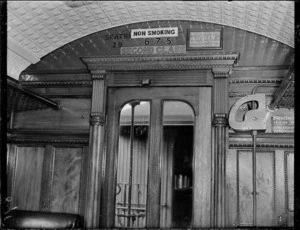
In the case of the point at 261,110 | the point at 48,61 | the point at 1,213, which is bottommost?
the point at 1,213

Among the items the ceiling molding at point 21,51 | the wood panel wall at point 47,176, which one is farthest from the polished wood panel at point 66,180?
the ceiling molding at point 21,51

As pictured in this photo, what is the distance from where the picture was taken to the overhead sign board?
4.42 meters

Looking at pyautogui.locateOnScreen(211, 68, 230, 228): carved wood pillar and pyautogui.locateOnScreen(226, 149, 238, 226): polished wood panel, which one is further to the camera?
pyautogui.locateOnScreen(226, 149, 238, 226): polished wood panel

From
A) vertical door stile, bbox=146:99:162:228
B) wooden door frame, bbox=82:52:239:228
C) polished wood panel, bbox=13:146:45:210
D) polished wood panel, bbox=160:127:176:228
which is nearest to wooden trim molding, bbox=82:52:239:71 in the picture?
wooden door frame, bbox=82:52:239:228

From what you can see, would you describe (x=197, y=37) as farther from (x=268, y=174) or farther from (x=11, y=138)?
(x=11, y=138)

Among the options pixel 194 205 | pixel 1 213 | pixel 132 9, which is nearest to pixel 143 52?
pixel 132 9

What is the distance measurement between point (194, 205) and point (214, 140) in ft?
2.15

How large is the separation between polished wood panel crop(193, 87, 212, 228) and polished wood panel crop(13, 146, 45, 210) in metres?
1.74

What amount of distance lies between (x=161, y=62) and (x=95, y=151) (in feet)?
3.72

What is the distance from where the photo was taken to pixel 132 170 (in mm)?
4184

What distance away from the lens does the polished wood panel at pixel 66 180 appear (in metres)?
4.44

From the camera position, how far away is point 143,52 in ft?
14.5

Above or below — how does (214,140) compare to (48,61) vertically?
below

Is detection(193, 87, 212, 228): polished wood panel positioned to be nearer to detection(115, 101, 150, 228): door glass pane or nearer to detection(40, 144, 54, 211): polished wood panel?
detection(115, 101, 150, 228): door glass pane
